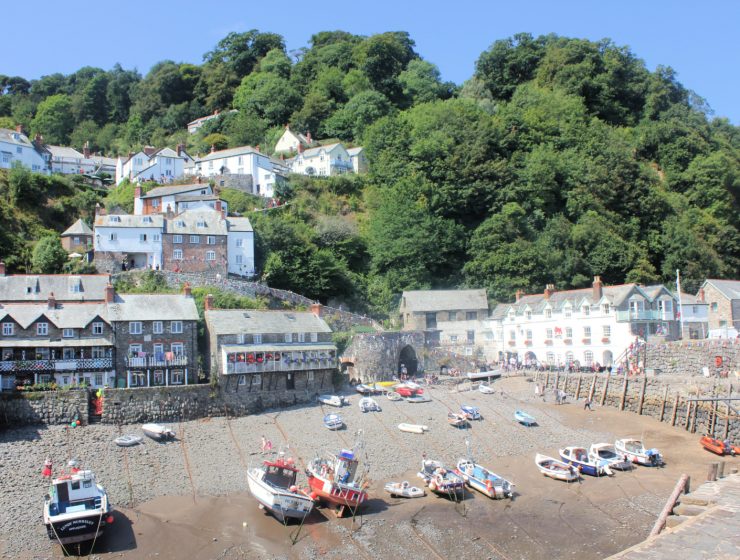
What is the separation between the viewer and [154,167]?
6406 centimetres

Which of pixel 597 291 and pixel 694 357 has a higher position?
pixel 597 291

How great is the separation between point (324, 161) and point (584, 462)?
4667 cm

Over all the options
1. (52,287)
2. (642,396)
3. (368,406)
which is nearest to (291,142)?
(52,287)

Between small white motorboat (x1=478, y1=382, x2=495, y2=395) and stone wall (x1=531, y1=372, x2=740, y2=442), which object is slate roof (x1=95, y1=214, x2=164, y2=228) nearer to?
small white motorboat (x1=478, y1=382, x2=495, y2=395)

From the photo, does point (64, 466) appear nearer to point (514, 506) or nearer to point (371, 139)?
point (514, 506)

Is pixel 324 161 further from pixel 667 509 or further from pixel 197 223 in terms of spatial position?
pixel 667 509

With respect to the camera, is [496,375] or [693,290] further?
[693,290]

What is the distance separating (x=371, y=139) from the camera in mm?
69375

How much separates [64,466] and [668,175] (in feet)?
197

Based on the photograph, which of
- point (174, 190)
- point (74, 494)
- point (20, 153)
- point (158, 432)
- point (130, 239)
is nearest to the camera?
point (74, 494)

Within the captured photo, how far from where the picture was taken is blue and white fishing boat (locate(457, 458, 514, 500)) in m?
26.4

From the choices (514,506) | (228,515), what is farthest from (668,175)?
(228,515)

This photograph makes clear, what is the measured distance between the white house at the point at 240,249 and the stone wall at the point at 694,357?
88.3 feet

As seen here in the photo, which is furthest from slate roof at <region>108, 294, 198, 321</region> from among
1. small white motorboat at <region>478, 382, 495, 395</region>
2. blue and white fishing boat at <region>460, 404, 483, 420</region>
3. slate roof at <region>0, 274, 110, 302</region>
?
small white motorboat at <region>478, 382, 495, 395</region>
